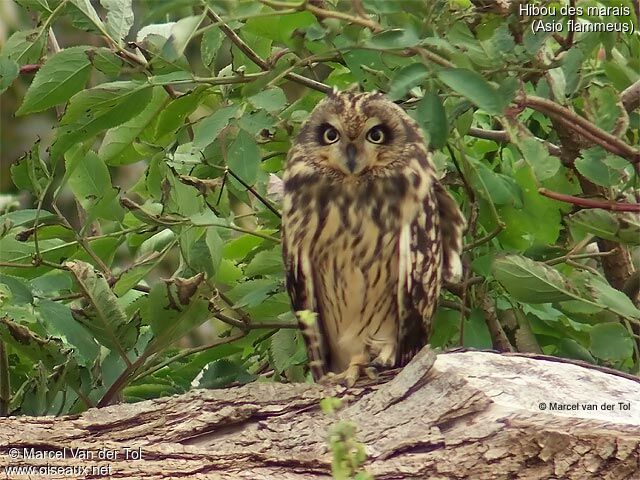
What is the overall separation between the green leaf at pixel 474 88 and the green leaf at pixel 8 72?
0.83m

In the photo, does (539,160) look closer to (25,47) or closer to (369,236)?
(369,236)

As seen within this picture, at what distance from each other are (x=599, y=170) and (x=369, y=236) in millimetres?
524

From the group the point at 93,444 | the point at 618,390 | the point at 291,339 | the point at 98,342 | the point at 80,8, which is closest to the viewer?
the point at 93,444

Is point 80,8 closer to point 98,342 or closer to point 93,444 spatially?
point 98,342

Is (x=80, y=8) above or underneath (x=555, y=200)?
above

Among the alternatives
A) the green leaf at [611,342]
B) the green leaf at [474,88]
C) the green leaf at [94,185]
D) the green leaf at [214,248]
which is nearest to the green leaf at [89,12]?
the green leaf at [94,185]

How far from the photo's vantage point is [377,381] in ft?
7.05

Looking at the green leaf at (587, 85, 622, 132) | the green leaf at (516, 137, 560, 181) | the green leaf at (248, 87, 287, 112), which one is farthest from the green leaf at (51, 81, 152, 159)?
the green leaf at (587, 85, 622, 132)

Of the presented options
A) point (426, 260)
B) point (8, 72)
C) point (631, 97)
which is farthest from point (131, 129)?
point (631, 97)

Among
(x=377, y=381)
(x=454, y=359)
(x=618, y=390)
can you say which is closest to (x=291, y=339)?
(x=377, y=381)

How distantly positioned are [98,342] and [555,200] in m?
1.04

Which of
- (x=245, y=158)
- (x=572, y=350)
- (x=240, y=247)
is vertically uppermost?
(x=245, y=158)

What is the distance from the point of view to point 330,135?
2.37 m

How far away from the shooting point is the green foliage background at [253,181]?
2107mm
